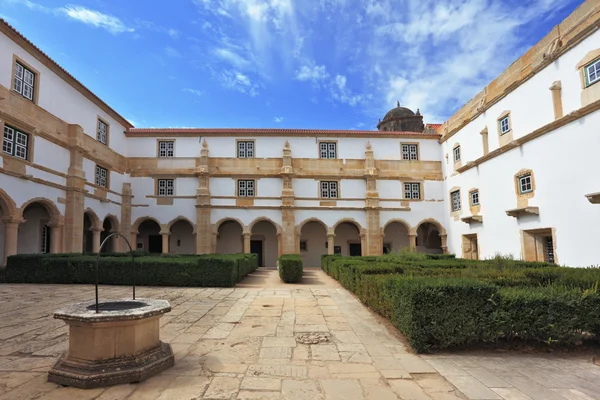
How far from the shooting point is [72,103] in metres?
17.1

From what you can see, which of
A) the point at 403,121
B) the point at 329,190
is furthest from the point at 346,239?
the point at 403,121

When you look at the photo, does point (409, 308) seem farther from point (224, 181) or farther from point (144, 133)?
point (144, 133)

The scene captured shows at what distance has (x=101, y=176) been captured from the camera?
19547mm

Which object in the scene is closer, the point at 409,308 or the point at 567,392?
the point at 567,392

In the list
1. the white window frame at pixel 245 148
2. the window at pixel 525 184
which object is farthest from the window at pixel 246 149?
the window at pixel 525 184

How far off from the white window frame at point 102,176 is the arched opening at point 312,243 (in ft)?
41.9

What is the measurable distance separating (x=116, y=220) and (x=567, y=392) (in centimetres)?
2234

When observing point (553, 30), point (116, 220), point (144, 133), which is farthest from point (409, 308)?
point (144, 133)

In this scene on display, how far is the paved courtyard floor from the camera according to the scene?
3.57 meters

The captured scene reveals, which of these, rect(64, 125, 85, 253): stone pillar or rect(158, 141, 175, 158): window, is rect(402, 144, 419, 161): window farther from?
rect(64, 125, 85, 253): stone pillar

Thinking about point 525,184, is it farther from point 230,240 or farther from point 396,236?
point 230,240

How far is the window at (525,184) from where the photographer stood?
14489 millimetres

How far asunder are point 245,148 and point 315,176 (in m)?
5.10

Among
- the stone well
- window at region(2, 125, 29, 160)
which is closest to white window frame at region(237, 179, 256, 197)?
window at region(2, 125, 29, 160)
